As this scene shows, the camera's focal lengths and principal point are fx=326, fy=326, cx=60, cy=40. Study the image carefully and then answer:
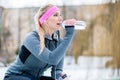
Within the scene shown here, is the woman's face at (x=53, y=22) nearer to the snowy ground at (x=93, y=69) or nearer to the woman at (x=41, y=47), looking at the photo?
the woman at (x=41, y=47)

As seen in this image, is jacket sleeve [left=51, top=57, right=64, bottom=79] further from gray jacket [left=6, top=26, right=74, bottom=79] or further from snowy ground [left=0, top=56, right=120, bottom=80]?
snowy ground [left=0, top=56, right=120, bottom=80]

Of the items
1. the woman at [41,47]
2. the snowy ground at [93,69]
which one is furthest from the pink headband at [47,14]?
the snowy ground at [93,69]

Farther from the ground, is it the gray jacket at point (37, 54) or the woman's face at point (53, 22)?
the woman's face at point (53, 22)

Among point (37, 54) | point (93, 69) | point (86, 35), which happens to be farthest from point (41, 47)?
point (93, 69)

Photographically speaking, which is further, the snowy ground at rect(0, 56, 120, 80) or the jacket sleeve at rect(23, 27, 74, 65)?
the snowy ground at rect(0, 56, 120, 80)

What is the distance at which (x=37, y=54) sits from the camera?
5.28 ft

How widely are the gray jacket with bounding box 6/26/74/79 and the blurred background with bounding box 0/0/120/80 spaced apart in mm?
2095

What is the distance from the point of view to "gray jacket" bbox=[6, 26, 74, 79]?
5.20ft

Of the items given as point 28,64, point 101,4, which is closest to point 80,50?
point 101,4

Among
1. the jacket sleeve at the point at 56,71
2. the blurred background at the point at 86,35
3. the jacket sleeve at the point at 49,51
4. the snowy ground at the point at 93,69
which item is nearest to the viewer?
the jacket sleeve at the point at 49,51

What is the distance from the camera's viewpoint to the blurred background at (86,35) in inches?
154

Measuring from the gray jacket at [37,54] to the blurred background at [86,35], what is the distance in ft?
6.87

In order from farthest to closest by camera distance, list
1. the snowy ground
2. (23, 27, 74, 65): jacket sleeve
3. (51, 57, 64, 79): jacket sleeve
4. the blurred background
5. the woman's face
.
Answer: the snowy ground → the blurred background → (51, 57, 64, 79): jacket sleeve → the woman's face → (23, 27, 74, 65): jacket sleeve

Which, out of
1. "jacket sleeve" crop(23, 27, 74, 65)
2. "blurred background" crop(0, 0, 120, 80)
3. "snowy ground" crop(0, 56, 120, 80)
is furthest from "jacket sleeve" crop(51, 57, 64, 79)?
"snowy ground" crop(0, 56, 120, 80)
